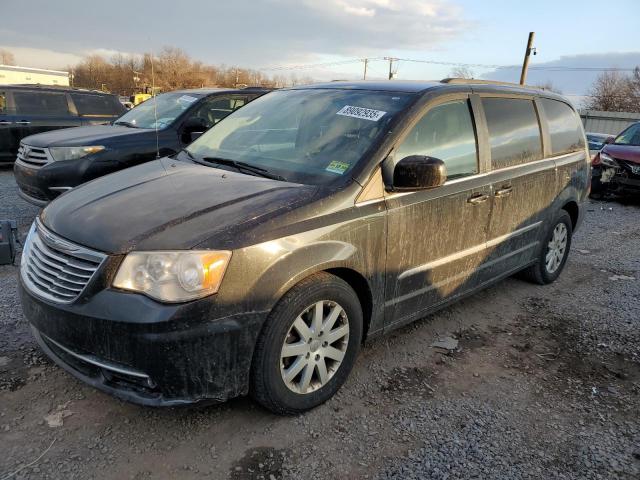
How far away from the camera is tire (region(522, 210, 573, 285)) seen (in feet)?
15.4

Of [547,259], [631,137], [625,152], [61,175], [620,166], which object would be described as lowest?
[547,259]

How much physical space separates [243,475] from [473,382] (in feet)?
5.31

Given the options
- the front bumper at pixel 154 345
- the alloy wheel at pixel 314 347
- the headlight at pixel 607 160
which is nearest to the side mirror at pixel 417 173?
the alloy wheel at pixel 314 347

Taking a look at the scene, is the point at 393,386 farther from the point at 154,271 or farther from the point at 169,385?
the point at 154,271

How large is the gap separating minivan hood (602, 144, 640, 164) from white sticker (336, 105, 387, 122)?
8.42 metres

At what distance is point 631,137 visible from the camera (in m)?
10.3

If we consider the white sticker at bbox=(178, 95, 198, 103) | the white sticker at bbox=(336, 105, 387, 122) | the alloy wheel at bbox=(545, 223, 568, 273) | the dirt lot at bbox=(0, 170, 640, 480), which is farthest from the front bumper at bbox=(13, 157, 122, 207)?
the alloy wheel at bbox=(545, 223, 568, 273)

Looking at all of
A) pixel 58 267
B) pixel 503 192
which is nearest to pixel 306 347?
pixel 58 267

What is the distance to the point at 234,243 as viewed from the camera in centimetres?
226

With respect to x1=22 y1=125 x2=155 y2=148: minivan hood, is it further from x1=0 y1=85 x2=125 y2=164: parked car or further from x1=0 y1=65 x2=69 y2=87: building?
x1=0 y1=65 x2=69 y2=87: building

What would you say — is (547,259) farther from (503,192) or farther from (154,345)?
(154,345)

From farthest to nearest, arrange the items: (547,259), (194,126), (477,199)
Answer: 1. (194,126)
2. (547,259)
3. (477,199)

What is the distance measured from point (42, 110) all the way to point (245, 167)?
31.2 ft

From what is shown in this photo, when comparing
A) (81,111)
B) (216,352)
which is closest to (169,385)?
(216,352)
